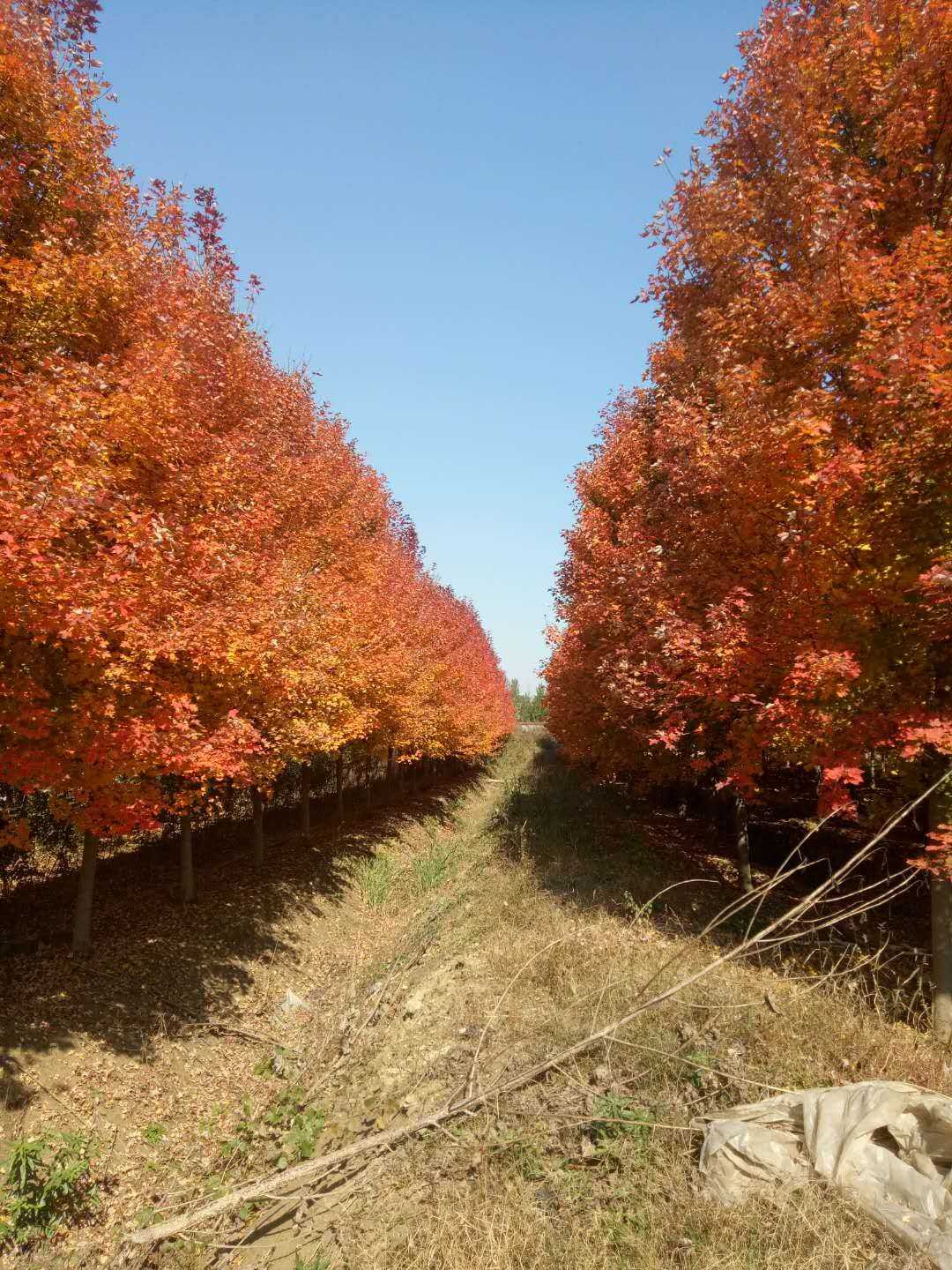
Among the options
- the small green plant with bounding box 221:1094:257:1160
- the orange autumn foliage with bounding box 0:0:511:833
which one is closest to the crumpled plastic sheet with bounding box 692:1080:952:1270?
the small green plant with bounding box 221:1094:257:1160

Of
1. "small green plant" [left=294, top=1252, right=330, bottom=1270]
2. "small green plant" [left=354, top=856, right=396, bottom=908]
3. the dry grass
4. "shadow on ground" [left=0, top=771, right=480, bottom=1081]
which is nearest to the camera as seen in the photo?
the dry grass

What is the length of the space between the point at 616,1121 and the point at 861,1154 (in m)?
2.05

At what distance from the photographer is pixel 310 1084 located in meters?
7.84

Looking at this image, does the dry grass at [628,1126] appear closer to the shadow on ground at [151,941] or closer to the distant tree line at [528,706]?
the shadow on ground at [151,941]

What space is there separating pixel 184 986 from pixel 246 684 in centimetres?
515

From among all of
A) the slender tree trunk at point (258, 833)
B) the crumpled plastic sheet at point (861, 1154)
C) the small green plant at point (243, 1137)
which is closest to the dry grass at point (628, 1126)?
the crumpled plastic sheet at point (861, 1154)

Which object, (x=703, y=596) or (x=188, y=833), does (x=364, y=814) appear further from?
Result: (x=703, y=596)

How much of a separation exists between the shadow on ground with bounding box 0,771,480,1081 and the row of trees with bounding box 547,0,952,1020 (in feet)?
29.1

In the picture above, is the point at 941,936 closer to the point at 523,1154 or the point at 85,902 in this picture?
the point at 523,1154

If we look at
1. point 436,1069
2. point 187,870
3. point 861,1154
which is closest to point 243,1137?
point 436,1069

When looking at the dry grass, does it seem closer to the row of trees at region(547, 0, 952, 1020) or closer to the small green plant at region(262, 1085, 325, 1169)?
the small green plant at region(262, 1085, 325, 1169)

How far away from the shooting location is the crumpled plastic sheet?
12.0ft

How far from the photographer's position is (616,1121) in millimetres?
5359

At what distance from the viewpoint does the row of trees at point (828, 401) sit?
→ 22.2 feet
